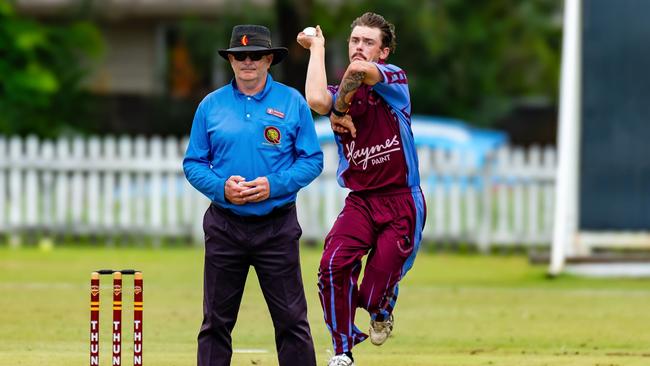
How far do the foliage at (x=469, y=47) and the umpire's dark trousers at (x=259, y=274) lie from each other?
2297 cm

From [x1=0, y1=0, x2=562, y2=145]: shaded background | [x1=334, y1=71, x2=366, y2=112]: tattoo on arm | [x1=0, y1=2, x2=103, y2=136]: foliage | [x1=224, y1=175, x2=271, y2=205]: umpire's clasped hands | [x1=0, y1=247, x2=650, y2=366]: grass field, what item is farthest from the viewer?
[x1=0, y1=0, x2=562, y2=145]: shaded background

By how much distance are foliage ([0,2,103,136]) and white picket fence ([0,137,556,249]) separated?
5298 mm

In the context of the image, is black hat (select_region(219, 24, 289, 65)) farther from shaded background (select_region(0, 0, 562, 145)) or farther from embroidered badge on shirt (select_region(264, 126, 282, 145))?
shaded background (select_region(0, 0, 562, 145))

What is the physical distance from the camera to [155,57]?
124 feet

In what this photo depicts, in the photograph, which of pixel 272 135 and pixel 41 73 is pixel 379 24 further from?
pixel 41 73

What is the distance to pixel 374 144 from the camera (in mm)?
9797

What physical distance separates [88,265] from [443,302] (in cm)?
587

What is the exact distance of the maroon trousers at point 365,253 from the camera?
9703 millimetres

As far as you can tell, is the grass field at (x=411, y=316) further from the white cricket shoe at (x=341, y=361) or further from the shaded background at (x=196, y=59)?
the shaded background at (x=196, y=59)

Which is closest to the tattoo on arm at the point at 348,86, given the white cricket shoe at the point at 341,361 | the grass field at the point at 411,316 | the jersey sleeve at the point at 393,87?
the jersey sleeve at the point at 393,87

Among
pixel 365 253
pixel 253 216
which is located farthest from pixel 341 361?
pixel 253 216

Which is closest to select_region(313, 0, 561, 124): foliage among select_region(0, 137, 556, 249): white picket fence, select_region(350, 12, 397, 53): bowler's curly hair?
select_region(0, 137, 556, 249): white picket fence

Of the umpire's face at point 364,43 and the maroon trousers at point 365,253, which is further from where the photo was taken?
the umpire's face at point 364,43

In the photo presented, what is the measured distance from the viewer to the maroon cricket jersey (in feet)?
32.1
